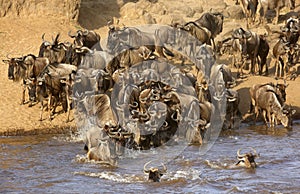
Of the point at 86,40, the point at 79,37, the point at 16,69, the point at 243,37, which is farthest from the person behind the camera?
the point at 243,37

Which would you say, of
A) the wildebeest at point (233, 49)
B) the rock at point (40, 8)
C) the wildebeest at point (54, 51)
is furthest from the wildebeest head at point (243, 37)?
the rock at point (40, 8)

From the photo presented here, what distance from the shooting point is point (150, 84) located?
1931 cm

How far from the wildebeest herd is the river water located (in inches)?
15.4

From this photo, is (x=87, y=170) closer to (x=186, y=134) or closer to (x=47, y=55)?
(x=186, y=134)

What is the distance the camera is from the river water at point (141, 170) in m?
14.7

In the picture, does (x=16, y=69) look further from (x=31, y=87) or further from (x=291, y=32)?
(x=291, y=32)

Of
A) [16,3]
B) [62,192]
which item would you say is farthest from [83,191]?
[16,3]

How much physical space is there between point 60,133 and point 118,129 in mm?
3640

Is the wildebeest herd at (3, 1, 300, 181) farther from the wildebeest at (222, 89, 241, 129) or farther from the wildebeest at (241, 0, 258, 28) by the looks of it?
the wildebeest at (241, 0, 258, 28)

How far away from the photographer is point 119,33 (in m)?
22.0

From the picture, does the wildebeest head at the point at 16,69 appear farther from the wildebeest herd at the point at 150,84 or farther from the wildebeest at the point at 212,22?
the wildebeest at the point at 212,22

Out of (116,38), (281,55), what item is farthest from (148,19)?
(281,55)

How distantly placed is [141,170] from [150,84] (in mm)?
3787

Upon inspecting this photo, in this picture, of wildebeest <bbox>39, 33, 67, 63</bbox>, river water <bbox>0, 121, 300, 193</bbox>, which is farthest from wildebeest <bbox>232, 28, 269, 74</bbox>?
wildebeest <bbox>39, 33, 67, 63</bbox>
